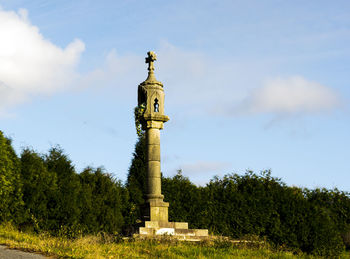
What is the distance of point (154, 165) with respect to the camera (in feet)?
60.3

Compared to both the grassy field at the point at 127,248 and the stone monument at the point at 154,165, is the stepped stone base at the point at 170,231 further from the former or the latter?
the grassy field at the point at 127,248

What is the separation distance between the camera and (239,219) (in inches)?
869

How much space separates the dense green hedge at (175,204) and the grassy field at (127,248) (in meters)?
2.12

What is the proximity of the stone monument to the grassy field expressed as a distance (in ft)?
4.17

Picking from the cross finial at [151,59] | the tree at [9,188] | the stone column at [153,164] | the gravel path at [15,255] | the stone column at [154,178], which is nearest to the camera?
the gravel path at [15,255]

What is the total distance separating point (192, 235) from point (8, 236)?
7079 mm

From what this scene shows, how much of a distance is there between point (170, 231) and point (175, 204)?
5.72m

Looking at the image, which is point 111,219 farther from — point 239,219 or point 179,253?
point 179,253

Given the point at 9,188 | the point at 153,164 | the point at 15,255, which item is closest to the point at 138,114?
the point at 153,164

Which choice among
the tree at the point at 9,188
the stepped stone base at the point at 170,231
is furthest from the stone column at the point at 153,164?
the tree at the point at 9,188

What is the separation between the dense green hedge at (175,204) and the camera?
18.8 metres

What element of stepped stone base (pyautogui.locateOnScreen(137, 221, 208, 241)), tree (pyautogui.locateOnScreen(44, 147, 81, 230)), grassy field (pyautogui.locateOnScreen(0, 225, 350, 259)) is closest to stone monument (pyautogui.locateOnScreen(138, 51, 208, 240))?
stepped stone base (pyautogui.locateOnScreen(137, 221, 208, 241))

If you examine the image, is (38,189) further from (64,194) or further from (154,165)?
(154,165)

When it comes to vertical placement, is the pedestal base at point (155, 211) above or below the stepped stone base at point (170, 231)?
above
